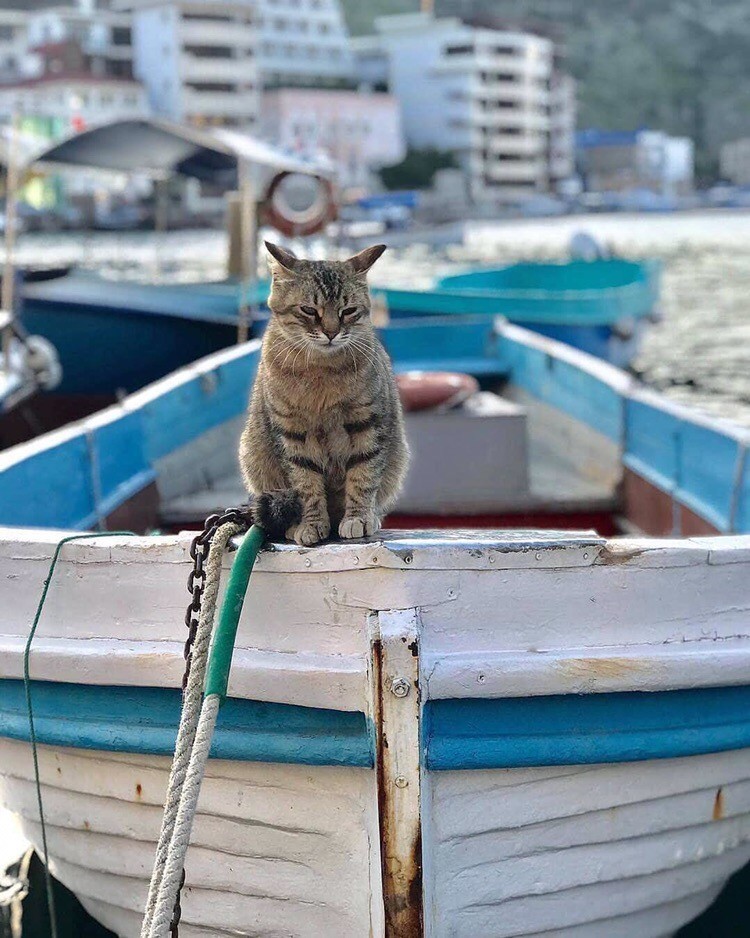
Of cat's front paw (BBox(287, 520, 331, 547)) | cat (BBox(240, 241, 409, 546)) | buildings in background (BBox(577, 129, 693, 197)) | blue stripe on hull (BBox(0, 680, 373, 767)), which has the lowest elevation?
blue stripe on hull (BBox(0, 680, 373, 767))

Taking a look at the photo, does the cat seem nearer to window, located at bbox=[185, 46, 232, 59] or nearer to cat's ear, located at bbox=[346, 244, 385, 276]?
cat's ear, located at bbox=[346, 244, 385, 276]

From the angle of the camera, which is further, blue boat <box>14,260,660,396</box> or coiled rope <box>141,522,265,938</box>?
blue boat <box>14,260,660,396</box>

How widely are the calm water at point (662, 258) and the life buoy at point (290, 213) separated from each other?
2451 mm

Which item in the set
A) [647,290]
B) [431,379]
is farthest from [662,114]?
[431,379]

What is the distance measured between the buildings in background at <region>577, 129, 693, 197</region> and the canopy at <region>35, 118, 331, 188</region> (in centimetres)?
10057

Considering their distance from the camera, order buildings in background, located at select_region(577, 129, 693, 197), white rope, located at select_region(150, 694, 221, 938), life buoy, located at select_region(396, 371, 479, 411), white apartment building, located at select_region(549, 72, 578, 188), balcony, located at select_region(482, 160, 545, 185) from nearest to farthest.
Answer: white rope, located at select_region(150, 694, 221, 938) < life buoy, located at select_region(396, 371, 479, 411) < balcony, located at select_region(482, 160, 545, 185) < white apartment building, located at select_region(549, 72, 578, 188) < buildings in background, located at select_region(577, 129, 693, 197)

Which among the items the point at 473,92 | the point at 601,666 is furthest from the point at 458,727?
the point at 473,92

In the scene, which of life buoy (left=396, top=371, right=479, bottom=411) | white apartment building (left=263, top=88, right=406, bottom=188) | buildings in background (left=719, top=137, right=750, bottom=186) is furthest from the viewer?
buildings in background (left=719, top=137, right=750, bottom=186)

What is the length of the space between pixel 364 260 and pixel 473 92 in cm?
9469

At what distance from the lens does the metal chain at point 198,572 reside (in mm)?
2939

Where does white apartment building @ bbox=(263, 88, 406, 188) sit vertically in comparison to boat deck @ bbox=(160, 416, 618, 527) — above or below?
above

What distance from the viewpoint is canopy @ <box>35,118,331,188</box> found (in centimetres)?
1222

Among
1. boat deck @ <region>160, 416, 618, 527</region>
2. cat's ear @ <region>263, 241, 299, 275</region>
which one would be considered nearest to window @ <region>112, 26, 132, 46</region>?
boat deck @ <region>160, 416, 618, 527</region>

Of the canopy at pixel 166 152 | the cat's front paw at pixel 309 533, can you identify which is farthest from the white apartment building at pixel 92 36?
the cat's front paw at pixel 309 533
